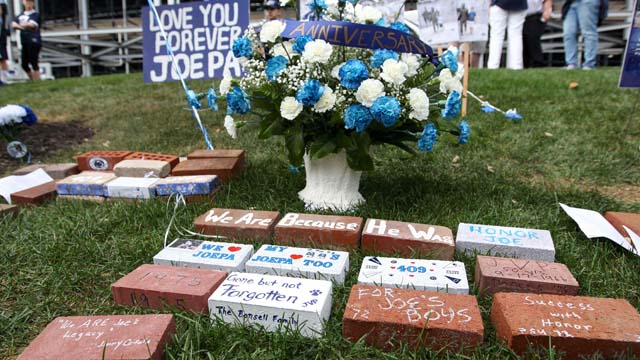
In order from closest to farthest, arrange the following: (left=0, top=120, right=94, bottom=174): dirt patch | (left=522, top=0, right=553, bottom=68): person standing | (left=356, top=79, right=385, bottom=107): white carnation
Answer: (left=356, top=79, right=385, bottom=107): white carnation, (left=0, top=120, right=94, bottom=174): dirt patch, (left=522, top=0, right=553, bottom=68): person standing

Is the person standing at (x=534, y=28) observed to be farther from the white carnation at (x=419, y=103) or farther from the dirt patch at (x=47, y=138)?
the dirt patch at (x=47, y=138)

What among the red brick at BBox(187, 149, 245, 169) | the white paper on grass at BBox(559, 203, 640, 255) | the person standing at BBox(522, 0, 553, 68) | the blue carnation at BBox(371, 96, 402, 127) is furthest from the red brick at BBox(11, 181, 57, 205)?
the person standing at BBox(522, 0, 553, 68)

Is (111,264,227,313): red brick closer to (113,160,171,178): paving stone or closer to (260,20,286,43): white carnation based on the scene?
(260,20,286,43): white carnation

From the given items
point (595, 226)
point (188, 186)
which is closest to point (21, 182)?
point (188, 186)

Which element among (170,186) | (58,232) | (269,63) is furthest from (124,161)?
(269,63)

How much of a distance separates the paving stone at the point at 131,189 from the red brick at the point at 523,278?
68.1 inches

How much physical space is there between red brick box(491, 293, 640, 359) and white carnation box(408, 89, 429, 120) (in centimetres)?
84

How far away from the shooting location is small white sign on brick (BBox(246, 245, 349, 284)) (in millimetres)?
1687

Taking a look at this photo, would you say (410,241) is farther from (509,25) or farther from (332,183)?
(509,25)

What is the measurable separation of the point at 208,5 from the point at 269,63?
70.2 inches

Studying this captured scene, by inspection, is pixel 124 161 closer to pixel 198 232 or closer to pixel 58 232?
pixel 58 232

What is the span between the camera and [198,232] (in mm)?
2115

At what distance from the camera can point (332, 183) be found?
2.34 meters

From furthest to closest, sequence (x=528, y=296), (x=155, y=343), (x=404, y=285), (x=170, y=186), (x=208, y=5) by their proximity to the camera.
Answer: (x=208, y=5), (x=170, y=186), (x=404, y=285), (x=528, y=296), (x=155, y=343)
